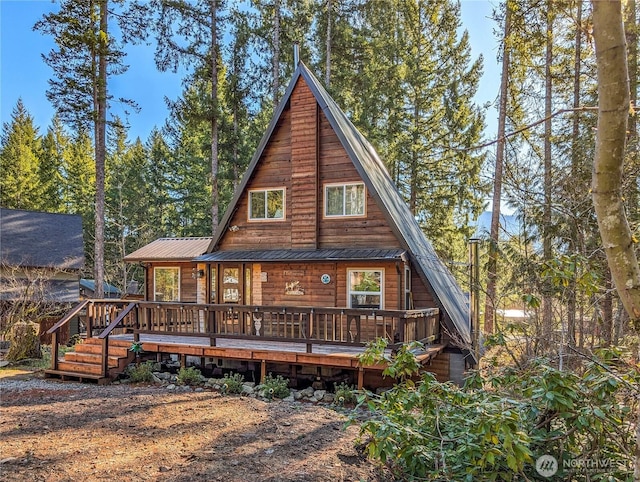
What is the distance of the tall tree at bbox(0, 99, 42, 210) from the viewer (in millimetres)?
28469

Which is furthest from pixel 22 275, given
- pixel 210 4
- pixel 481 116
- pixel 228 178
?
pixel 481 116

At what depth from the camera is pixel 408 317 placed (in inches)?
324

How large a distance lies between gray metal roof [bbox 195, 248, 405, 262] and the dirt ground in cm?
405

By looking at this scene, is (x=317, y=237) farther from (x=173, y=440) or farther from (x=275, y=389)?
(x=173, y=440)

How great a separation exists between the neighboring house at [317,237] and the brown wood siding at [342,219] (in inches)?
1.1

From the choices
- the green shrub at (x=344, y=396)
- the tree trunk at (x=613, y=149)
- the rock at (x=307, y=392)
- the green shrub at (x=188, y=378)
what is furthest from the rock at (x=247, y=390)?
the tree trunk at (x=613, y=149)

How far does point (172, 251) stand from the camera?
47.8 ft

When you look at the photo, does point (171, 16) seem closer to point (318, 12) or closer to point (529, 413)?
point (318, 12)

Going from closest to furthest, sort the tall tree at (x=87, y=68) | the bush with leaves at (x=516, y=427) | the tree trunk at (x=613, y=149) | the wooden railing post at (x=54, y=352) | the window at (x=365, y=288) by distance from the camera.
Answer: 1. the tree trunk at (x=613, y=149)
2. the bush with leaves at (x=516, y=427)
3. the wooden railing post at (x=54, y=352)
4. the window at (x=365, y=288)
5. the tall tree at (x=87, y=68)

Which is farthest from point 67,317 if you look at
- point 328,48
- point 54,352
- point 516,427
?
point 328,48

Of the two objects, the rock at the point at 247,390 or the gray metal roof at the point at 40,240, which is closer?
the rock at the point at 247,390

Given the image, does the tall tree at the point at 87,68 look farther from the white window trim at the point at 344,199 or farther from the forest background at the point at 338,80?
the white window trim at the point at 344,199

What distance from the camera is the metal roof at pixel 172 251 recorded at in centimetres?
1392

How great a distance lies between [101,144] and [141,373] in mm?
10735
